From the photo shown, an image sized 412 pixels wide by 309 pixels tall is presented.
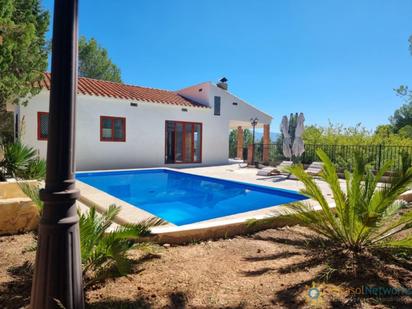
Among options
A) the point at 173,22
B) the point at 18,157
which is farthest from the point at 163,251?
the point at 173,22

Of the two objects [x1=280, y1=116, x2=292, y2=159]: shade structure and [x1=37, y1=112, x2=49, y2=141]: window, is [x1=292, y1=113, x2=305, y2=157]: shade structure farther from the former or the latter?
[x1=37, y1=112, x2=49, y2=141]: window

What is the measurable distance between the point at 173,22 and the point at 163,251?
13.7 metres

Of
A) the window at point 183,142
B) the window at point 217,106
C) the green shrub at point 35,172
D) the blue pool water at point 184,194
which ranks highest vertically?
the window at point 217,106

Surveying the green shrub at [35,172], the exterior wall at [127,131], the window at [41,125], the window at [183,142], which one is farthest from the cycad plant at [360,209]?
the window at [183,142]

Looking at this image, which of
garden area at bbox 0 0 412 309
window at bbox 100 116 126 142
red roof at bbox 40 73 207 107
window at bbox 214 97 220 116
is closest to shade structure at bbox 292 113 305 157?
window at bbox 214 97 220 116

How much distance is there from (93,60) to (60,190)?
34.8m

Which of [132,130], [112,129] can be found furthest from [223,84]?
[112,129]

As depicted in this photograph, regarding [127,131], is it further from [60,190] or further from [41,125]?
[60,190]

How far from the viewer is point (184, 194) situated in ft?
34.2

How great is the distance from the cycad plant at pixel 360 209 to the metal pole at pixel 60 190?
2888mm

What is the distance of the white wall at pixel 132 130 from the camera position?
1316 cm

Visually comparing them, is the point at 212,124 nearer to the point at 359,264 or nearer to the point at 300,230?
the point at 300,230

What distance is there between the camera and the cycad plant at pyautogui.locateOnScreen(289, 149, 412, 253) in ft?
11.0

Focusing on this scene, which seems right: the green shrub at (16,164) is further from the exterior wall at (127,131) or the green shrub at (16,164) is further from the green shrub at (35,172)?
the exterior wall at (127,131)
